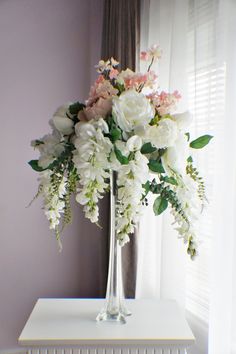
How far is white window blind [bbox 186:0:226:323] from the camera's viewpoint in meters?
1.45

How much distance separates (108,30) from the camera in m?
2.21

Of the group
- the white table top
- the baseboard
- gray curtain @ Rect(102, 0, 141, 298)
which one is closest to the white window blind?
the white table top

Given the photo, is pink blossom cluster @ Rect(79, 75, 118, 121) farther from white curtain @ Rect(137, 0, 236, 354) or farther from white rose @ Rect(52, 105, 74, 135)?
white curtain @ Rect(137, 0, 236, 354)

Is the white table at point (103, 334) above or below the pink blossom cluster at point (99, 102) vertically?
below

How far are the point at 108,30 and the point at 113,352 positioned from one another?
5.41ft

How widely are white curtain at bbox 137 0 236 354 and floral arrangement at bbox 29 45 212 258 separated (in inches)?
9.6

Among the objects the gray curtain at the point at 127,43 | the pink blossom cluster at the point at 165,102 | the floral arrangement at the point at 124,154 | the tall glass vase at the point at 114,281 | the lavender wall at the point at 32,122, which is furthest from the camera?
the lavender wall at the point at 32,122

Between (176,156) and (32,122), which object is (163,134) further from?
(32,122)

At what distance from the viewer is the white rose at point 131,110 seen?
111 centimetres

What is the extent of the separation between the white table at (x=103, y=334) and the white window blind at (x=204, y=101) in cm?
29

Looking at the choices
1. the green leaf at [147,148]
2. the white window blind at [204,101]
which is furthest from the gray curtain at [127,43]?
the green leaf at [147,148]

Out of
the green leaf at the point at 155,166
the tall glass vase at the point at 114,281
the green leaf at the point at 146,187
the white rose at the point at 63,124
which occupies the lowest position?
the tall glass vase at the point at 114,281

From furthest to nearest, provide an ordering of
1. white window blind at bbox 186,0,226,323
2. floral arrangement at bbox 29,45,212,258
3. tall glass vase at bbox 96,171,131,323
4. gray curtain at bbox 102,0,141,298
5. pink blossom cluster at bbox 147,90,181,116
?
gray curtain at bbox 102,0,141,298 → white window blind at bbox 186,0,226,323 → tall glass vase at bbox 96,171,131,323 → pink blossom cluster at bbox 147,90,181,116 → floral arrangement at bbox 29,45,212,258

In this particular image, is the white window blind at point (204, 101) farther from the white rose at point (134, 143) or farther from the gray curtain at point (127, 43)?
the white rose at point (134, 143)
